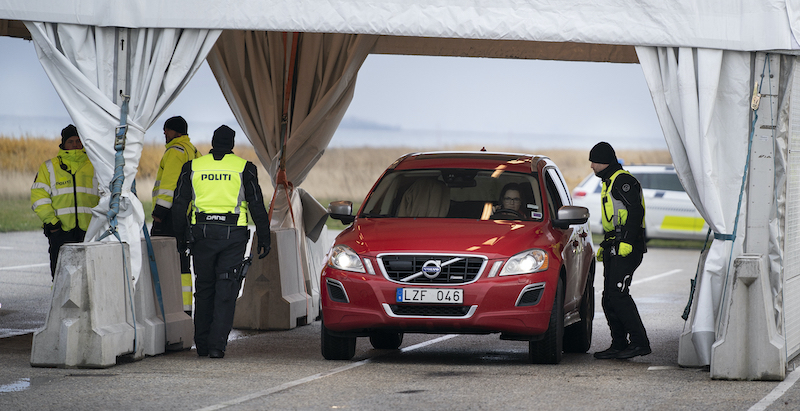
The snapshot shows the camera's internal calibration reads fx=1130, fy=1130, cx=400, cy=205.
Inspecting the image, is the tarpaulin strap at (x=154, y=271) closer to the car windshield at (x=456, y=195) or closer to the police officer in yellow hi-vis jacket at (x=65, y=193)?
the police officer in yellow hi-vis jacket at (x=65, y=193)

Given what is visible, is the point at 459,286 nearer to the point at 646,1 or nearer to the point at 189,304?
the point at 646,1

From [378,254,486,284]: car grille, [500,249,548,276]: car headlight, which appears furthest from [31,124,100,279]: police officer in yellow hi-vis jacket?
[500,249,548,276]: car headlight

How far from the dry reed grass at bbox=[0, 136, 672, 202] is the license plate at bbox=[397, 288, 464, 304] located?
73.8 ft

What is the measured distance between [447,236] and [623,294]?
1855mm

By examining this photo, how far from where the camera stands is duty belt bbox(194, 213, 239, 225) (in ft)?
31.2

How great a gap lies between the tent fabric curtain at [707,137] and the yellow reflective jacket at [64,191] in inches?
221

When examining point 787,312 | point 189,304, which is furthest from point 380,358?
point 787,312

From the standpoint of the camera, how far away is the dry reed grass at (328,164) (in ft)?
99.3

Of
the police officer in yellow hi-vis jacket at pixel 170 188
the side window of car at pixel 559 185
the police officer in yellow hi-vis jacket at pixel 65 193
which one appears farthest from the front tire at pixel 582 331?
the police officer in yellow hi-vis jacket at pixel 65 193

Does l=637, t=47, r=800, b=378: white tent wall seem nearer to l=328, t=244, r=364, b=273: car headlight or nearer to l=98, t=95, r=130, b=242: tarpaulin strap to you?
l=328, t=244, r=364, b=273: car headlight

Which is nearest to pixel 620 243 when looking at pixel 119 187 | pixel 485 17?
pixel 485 17

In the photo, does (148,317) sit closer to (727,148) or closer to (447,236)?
(447,236)

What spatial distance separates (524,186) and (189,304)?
12.7 ft

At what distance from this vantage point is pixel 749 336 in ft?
28.2
